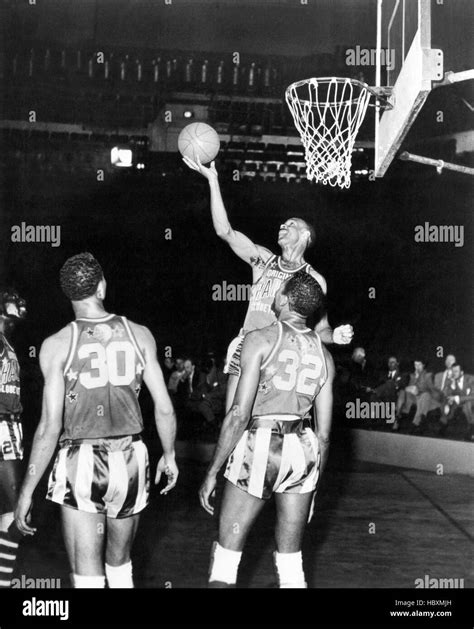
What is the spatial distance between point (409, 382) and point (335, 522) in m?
5.08

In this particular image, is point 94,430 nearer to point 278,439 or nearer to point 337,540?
point 278,439

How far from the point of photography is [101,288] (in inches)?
164

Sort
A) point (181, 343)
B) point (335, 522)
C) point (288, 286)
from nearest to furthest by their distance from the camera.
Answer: point (288, 286), point (335, 522), point (181, 343)

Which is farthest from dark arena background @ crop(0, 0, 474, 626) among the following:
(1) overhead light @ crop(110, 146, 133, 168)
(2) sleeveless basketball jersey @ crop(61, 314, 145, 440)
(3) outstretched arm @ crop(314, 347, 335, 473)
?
(2) sleeveless basketball jersey @ crop(61, 314, 145, 440)

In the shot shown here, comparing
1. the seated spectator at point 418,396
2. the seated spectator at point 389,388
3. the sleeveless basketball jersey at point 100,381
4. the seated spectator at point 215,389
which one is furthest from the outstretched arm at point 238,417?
the seated spectator at point 215,389

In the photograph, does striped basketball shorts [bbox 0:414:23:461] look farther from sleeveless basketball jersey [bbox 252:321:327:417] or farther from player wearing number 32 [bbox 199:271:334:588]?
sleeveless basketball jersey [bbox 252:321:327:417]

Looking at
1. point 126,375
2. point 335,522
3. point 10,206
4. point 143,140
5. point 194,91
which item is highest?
point 194,91

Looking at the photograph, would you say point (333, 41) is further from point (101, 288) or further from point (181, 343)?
point (101, 288)

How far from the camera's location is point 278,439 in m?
4.44

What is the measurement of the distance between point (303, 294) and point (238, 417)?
0.76 meters

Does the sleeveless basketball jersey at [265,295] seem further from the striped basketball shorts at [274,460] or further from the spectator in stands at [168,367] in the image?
the spectator in stands at [168,367]

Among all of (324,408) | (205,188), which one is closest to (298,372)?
(324,408)

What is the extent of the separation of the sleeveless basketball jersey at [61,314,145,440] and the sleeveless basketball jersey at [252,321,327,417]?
2.43 ft
